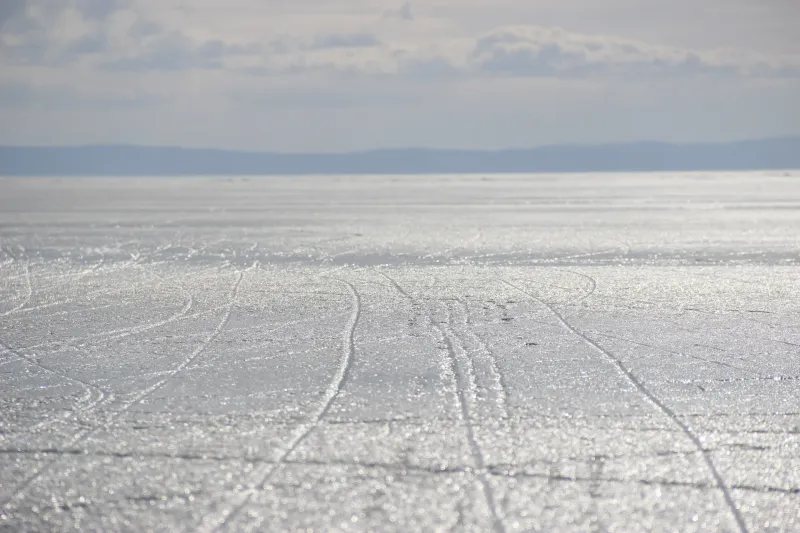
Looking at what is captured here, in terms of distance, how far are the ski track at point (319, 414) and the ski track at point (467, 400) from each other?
63 cm

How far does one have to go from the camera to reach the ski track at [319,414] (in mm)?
3729

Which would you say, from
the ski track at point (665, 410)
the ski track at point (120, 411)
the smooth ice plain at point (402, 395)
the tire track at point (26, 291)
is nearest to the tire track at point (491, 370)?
the smooth ice plain at point (402, 395)

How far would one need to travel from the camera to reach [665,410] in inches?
206

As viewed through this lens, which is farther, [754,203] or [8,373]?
[754,203]

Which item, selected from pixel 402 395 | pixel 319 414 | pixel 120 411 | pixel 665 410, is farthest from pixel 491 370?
pixel 120 411

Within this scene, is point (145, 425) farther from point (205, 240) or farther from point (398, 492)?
point (205, 240)

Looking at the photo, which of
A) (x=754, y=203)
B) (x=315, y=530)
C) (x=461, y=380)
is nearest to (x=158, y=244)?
(x=461, y=380)

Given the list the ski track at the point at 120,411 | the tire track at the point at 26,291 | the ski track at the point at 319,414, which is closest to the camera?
the ski track at the point at 319,414

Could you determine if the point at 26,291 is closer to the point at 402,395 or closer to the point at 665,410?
the point at 402,395

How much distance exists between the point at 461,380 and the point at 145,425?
71.8 inches

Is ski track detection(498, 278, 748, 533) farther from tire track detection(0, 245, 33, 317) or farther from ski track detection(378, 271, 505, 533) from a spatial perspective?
tire track detection(0, 245, 33, 317)

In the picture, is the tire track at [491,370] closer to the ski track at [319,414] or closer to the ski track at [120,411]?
the ski track at [319,414]

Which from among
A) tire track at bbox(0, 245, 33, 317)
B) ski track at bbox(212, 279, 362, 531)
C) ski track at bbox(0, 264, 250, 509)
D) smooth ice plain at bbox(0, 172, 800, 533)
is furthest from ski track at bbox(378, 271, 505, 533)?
tire track at bbox(0, 245, 33, 317)

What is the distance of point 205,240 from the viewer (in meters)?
16.2
